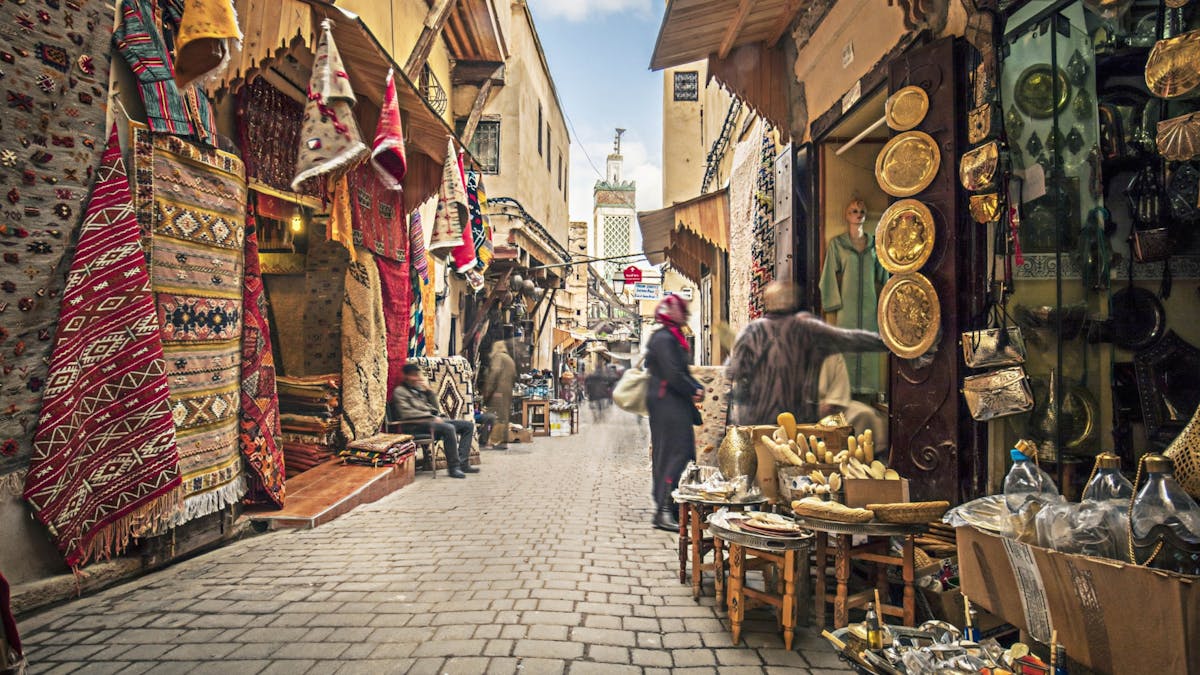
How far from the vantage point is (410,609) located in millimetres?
3270

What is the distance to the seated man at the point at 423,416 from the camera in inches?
313

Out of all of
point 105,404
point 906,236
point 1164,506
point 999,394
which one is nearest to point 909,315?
point 906,236

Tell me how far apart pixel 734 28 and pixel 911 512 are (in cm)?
457

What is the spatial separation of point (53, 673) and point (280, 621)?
0.86 meters

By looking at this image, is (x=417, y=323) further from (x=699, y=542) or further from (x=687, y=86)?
(x=687, y=86)

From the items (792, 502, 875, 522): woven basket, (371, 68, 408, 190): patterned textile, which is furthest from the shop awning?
(792, 502, 875, 522): woven basket

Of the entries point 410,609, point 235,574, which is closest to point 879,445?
point 410,609

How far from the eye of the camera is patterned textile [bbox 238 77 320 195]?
16.8 ft

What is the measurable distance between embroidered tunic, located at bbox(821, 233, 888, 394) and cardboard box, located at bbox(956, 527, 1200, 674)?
3.34 m

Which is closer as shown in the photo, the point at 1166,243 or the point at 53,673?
the point at 53,673

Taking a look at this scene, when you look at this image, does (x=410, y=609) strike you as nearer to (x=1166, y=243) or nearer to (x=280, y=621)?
(x=280, y=621)

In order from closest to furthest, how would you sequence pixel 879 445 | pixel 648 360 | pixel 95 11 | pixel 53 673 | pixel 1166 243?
pixel 53 673
pixel 1166 243
pixel 95 11
pixel 879 445
pixel 648 360

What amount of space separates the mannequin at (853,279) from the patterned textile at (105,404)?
5.07 meters

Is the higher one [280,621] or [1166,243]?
[1166,243]
